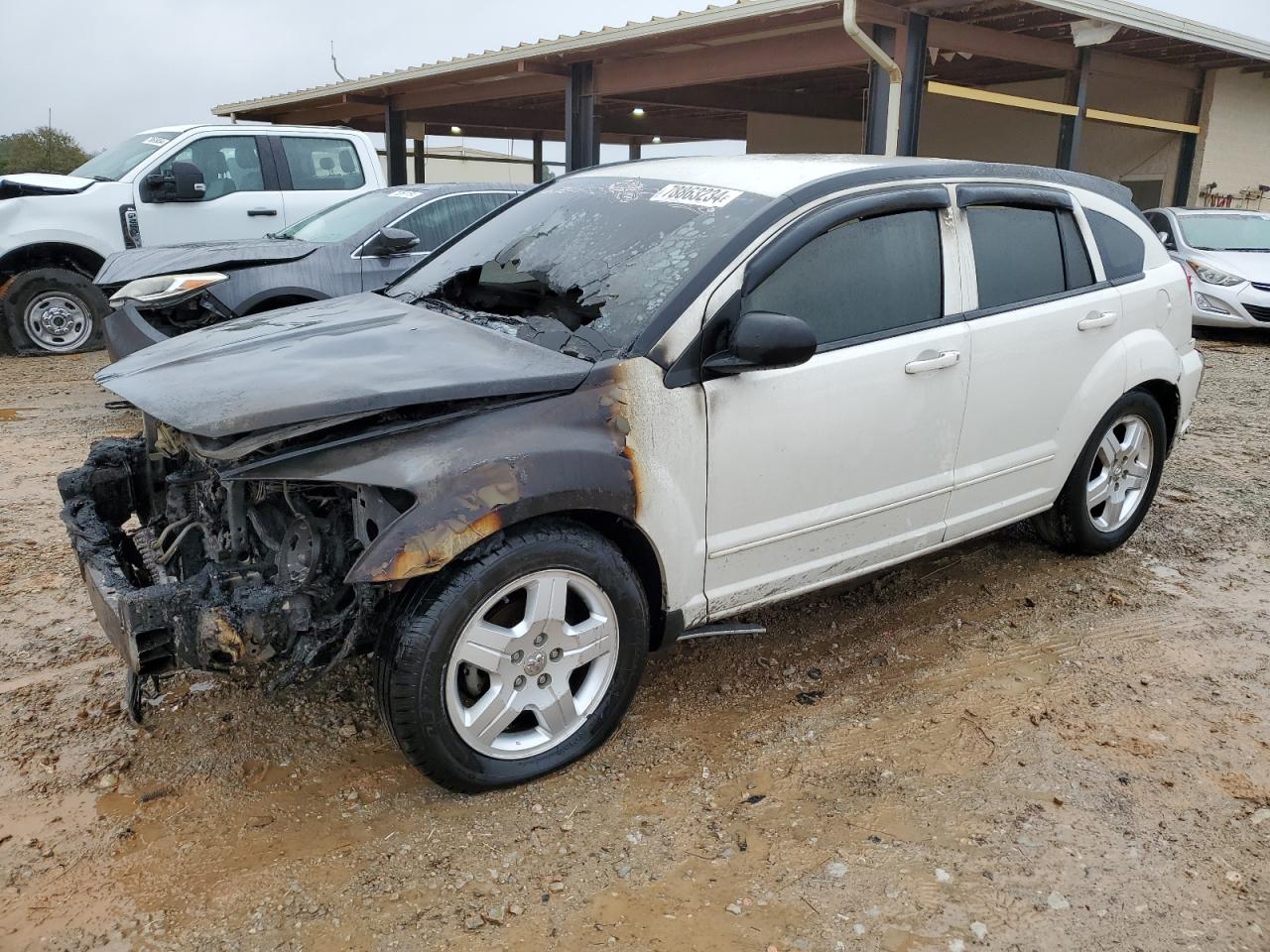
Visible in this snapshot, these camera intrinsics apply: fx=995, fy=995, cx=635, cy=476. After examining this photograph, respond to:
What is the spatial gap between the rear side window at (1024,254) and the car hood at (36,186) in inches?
332

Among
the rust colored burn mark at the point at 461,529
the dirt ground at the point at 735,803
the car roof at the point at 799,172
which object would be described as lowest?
the dirt ground at the point at 735,803

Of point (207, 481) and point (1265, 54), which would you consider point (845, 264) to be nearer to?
point (207, 481)

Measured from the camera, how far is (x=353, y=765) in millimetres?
2967

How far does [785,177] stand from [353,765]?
2.31 meters

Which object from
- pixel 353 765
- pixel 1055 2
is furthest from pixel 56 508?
pixel 1055 2

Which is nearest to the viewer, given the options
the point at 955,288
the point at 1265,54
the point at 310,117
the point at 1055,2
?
the point at 955,288

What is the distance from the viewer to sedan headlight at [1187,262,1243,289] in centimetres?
1086

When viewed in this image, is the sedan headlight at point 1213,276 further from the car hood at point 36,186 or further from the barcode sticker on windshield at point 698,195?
the car hood at point 36,186

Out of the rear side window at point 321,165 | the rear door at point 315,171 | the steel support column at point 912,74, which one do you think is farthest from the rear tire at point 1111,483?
the rear side window at point 321,165

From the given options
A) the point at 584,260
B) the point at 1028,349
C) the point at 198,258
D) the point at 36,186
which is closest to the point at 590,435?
the point at 584,260

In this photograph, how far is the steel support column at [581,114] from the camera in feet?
42.7

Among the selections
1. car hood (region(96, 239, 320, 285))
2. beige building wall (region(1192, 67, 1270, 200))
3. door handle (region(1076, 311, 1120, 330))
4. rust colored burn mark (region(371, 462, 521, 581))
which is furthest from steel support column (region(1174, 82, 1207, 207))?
rust colored burn mark (region(371, 462, 521, 581))

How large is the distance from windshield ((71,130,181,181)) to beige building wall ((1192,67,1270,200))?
13424mm

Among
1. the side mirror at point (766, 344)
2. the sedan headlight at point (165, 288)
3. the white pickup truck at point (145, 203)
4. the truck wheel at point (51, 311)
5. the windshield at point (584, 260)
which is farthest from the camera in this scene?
the truck wheel at point (51, 311)
